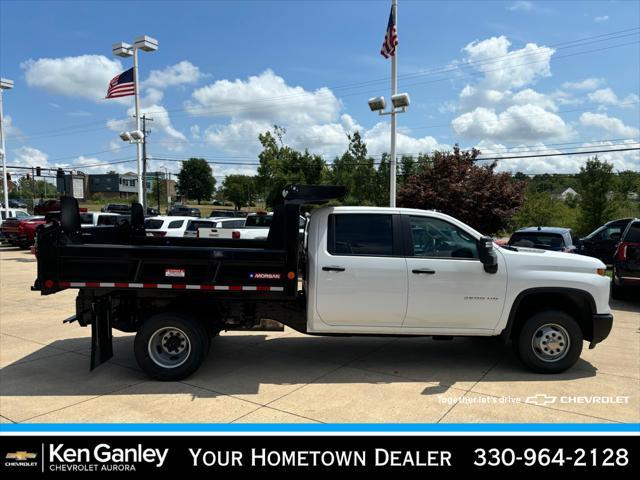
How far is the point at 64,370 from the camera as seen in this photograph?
547cm

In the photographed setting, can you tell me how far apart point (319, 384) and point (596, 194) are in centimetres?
2567

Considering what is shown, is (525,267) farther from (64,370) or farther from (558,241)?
(558,241)

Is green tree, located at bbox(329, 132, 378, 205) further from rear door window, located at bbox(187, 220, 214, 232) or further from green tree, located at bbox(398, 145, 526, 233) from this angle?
rear door window, located at bbox(187, 220, 214, 232)

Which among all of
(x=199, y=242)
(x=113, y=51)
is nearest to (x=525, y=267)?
(x=199, y=242)

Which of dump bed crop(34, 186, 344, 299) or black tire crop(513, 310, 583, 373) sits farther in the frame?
black tire crop(513, 310, 583, 373)

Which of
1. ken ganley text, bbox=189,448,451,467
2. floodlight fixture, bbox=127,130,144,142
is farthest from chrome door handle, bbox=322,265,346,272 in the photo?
floodlight fixture, bbox=127,130,144,142

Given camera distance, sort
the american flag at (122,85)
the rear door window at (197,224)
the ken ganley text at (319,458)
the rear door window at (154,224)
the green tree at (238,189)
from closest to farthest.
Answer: the ken ganley text at (319,458) → the rear door window at (154,224) → the rear door window at (197,224) → the american flag at (122,85) → the green tree at (238,189)

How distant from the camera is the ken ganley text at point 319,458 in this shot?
3.20 meters

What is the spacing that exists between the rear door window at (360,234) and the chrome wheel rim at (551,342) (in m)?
1.89

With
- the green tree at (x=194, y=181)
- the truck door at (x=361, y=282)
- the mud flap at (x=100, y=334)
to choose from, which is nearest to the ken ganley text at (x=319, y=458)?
the truck door at (x=361, y=282)

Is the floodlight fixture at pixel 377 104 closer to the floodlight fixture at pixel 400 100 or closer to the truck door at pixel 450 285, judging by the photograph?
the floodlight fixture at pixel 400 100

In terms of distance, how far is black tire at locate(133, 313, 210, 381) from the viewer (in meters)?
4.96

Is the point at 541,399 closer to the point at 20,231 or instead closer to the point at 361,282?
the point at 361,282

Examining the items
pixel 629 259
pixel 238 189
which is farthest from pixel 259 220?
pixel 238 189
